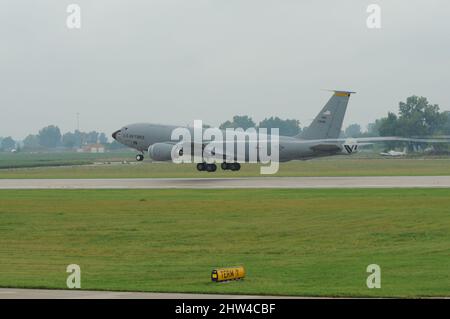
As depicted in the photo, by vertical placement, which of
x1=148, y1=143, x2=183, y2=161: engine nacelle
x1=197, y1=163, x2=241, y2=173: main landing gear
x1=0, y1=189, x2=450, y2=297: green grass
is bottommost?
x1=0, y1=189, x2=450, y2=297: green grass

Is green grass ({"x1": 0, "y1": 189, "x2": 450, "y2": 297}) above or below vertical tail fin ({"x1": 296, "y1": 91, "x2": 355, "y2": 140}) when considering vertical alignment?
below

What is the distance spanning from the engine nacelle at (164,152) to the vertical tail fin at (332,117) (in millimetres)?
11808

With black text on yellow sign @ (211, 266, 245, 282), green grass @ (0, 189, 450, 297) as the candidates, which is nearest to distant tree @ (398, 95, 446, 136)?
green grass @ (0, 189, 450, 297)

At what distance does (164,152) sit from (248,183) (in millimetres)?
11276

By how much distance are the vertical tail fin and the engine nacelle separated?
11808mm

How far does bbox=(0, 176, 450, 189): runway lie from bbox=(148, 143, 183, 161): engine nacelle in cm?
184

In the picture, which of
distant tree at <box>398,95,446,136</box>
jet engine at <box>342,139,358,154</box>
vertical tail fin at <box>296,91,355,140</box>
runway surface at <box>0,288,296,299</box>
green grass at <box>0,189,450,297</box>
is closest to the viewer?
runway surface at <box>0,288,296,299</box>

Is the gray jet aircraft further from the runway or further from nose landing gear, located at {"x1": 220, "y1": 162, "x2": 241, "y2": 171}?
nose landing gear, located at {"x1": 220, "y1": 162, "x2": 241, "y2": 171}

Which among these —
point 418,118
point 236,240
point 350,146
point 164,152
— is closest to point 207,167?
point 164,152

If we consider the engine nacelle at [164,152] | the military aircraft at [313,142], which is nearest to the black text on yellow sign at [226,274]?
the military aircraft at [313,142]

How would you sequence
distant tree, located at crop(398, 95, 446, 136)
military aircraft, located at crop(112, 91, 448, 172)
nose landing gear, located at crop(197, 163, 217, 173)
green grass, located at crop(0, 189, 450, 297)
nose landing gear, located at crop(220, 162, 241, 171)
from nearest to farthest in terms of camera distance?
green grass, located at crop(0, 189, 450, 297) < military aircraft, located at crop(112, 91, 448, 172) < nose landing gear, located at crop(197, 163, 217, 173) < nose landing gear, located at crop(220, 162, 241, 171) < distant tree, located at crop(398, 95, 446, 136)

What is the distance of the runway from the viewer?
203ft

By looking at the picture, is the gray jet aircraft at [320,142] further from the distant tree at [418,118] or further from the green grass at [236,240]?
the distant tree at [418,118]

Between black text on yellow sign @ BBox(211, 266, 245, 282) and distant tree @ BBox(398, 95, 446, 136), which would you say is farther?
distant tree @ BBox(398, 95, 446, 136)
